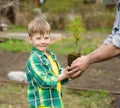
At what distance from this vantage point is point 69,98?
6.61 m

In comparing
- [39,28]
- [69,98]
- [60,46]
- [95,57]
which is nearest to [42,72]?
[39,28]

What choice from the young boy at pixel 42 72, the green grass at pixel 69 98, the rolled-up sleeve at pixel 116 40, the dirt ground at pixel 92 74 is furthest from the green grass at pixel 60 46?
the rolled-up sleeve at pixel 116 40

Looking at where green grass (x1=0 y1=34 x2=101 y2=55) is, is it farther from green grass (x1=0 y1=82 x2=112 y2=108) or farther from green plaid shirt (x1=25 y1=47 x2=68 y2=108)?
green plaid shirt (x1=25 y1=47 x2=68 y2=108)

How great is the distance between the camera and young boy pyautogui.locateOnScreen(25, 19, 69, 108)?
348 centimetres

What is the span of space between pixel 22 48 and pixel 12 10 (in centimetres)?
910

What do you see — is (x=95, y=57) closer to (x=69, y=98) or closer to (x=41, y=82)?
(x=41, y=82)

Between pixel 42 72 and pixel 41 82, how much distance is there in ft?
0.29

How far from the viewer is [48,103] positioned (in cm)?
359

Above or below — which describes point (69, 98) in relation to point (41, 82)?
below

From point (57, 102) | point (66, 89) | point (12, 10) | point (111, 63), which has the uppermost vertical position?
point (57, 102)

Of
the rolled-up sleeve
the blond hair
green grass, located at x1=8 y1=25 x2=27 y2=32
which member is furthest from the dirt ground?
green grass, located at x1=8 y1=25 x2=27 y2=32

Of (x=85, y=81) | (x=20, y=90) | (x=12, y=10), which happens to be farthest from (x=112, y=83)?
(x=12, y=10)

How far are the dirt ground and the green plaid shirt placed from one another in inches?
105

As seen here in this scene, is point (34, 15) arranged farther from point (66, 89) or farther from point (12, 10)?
point (66, 89)
